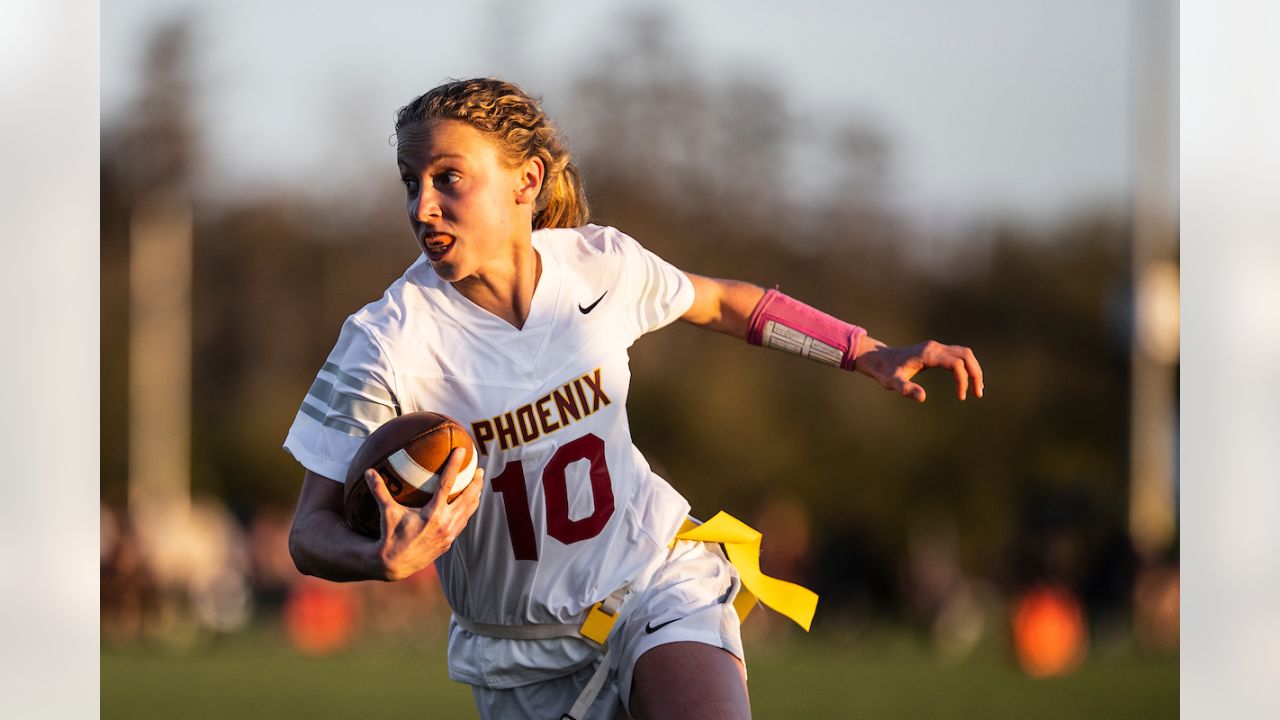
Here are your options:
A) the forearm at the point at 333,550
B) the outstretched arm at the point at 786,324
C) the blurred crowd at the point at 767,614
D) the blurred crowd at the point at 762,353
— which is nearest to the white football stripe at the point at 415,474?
the forearm at the point at 333,550

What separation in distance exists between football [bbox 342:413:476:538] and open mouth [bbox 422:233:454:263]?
0.38 m

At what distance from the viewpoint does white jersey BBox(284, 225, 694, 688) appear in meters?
3.06

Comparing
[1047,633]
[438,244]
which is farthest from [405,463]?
[1047,633]

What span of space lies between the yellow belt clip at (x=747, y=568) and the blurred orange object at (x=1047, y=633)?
23.0 ft

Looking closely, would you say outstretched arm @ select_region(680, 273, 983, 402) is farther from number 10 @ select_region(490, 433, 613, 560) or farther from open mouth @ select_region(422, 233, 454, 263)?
open mouth @ select_region(422, 233, 454, 263)

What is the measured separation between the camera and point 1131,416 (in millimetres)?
13781

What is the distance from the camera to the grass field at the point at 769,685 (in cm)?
837

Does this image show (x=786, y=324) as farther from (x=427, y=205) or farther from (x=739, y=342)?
(x=739, y=342)

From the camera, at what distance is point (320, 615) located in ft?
40.5

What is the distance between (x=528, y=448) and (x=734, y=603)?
A: 0.60 metres

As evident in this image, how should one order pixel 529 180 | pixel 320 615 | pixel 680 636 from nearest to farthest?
pixel 680 636, pixel 529 180, pixel 320 615

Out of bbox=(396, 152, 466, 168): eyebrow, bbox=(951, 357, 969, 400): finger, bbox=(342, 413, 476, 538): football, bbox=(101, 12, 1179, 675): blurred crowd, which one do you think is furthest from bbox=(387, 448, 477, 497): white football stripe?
bbox=(101, 12, 1179, 675): blurred crowd
